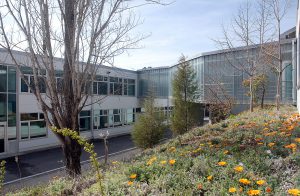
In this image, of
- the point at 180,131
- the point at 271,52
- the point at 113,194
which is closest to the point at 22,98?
the point at 180,131

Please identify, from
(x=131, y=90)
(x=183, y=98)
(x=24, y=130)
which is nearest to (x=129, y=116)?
(x=131, y=90)

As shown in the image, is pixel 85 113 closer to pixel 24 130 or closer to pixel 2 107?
pixel 24 130

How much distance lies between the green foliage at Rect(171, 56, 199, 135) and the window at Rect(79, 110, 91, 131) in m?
8.67

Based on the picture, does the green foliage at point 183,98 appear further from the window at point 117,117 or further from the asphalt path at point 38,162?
the window at point 117,117

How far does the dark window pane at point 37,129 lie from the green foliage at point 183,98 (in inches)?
361

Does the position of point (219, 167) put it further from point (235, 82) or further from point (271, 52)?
point (235, 82)

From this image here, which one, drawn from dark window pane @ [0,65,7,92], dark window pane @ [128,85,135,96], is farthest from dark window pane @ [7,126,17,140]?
dark window pane @ [128,85,135,96]

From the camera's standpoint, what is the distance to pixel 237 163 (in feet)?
12.3

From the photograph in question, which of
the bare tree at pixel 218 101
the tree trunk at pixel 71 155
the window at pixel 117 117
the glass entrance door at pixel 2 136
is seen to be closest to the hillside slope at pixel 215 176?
the tree trunk at pixel 71 155

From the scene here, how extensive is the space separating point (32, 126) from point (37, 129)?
1.80 feet

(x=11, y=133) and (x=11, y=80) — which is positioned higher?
(x=11, y=80)

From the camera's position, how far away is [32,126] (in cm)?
2162

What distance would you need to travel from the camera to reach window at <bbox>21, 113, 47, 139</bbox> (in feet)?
68.8

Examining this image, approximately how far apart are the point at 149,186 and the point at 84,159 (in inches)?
595
